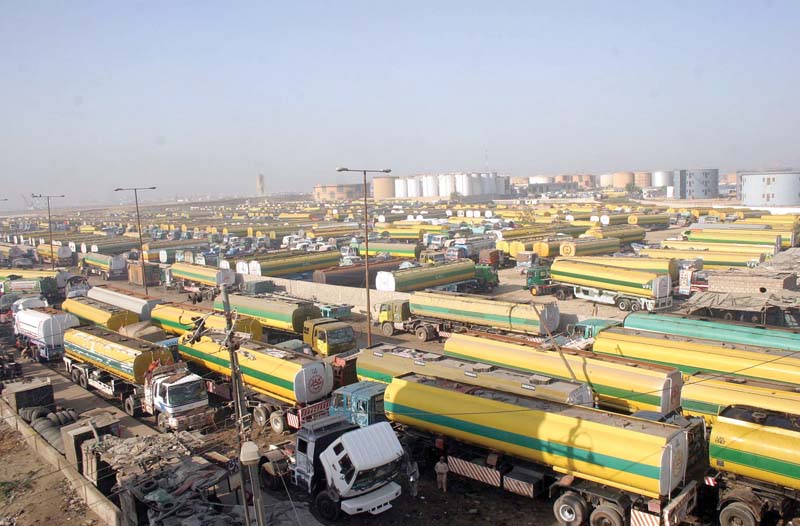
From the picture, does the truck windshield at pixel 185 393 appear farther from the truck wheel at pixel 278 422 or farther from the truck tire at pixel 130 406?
the truck tire at pixel 130 406

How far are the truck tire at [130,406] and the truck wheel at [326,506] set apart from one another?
11.8 m

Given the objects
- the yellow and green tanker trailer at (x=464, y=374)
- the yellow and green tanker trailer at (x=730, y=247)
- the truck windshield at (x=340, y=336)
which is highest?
the yellow and green tanker trailer at (x=730, y=247)

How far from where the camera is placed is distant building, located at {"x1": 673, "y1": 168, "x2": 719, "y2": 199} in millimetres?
161750

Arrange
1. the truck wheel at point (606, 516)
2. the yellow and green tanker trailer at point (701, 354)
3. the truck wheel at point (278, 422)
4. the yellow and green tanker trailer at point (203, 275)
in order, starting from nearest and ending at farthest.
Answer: the truck wheel at point (606, 516) < the yellow and green tanker trailer at point (701, 354) < the truck wheel at point (278, 422) < the yellow and green tanker trailer at point (203, 275)

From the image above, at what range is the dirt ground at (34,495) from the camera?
52.9 feet

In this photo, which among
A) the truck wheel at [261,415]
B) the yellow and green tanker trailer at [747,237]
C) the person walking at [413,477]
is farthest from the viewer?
the yellow and green tanker trailer at [747,237]

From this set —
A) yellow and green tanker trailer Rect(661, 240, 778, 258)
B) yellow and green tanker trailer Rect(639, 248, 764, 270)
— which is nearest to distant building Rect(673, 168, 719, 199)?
yellow and green tanker trailer Rect(661, 240, 778, 258)

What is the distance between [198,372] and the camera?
26.6 m

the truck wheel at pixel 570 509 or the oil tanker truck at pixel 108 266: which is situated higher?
the oil tanker truck at pixel 108 266

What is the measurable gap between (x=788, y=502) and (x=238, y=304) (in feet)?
96.5

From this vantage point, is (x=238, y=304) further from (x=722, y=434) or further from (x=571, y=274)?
(x=722, y=434)

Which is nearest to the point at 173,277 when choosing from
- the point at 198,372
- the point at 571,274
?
the point at 198,372

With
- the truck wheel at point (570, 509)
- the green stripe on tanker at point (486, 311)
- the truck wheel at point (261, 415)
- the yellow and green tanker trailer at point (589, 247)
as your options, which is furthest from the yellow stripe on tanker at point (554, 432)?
the yellow and green tanker trailer at point (589, 247)

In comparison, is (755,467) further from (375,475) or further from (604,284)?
(604,284)
